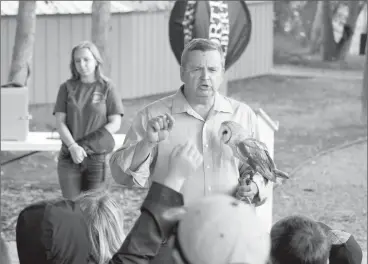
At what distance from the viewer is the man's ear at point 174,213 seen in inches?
66.4

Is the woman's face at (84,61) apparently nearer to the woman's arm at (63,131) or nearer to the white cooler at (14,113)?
the woman's arm at (63,131)

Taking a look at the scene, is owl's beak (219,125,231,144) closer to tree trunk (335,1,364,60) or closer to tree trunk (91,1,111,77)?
tree trunk (91,1,111,77)

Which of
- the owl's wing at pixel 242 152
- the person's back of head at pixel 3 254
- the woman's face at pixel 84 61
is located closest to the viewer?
the person's back of head at pixel 3 254

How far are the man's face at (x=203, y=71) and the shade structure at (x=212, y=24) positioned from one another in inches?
205

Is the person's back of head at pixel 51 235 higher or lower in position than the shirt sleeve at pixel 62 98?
lower

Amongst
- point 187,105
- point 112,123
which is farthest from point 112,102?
point 187,105

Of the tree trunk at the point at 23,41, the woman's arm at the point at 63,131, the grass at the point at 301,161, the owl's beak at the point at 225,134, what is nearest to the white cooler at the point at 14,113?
the grass at the point at 301,161

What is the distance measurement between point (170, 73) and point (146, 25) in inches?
52.9

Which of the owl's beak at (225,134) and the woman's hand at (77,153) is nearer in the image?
the owl's beak at (225,134)

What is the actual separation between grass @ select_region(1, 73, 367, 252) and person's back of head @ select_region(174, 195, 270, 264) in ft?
20.2

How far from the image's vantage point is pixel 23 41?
1209 cm

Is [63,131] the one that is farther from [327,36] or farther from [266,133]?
[327,36]

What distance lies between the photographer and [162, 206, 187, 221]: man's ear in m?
1.69

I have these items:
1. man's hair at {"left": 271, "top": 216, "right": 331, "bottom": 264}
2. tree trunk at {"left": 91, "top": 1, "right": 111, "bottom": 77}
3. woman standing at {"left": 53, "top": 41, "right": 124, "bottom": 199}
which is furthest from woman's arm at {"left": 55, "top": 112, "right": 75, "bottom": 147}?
tree trunk at {"left": 91, "top": 1, "right": 111, "bottom": 77}
